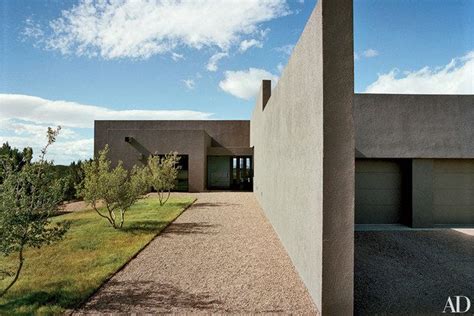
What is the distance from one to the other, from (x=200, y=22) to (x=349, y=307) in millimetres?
6660

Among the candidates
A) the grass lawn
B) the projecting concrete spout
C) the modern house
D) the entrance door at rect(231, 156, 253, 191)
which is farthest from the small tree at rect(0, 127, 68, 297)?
the entrance door at rect(231, 156, 253, 191)

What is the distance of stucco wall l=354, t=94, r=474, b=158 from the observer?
346 inches

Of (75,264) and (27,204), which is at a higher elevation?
(27,204)

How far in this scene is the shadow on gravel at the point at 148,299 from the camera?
401cm

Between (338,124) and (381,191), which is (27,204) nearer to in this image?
(338,124)

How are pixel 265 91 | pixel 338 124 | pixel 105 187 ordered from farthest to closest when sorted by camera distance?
pixel 265 91 < pixel 105 187 < pixel 338 124

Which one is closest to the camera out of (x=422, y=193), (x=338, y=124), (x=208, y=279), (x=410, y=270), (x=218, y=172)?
(x=338, y=124)

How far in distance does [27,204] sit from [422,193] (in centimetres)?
975

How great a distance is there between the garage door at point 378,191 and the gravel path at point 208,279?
10.4 feet

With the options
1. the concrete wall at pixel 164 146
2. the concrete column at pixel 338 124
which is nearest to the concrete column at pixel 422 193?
the concrete column at pixel 338 124

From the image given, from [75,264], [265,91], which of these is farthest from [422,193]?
[75,264]

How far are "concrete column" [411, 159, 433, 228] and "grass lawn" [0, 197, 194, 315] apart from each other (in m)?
7.67

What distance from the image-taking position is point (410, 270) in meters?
5.54

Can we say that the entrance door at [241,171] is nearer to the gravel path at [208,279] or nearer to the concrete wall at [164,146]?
the concrete wall at [164,146]
